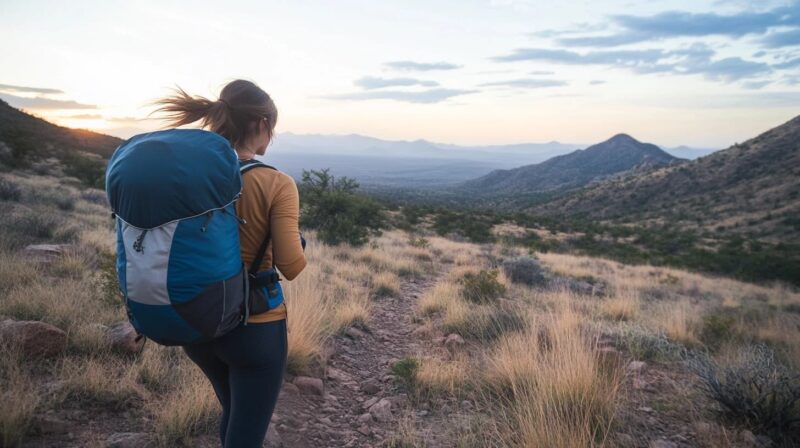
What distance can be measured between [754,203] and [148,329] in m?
50.1

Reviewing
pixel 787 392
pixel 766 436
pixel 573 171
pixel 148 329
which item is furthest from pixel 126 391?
pixel 573 171

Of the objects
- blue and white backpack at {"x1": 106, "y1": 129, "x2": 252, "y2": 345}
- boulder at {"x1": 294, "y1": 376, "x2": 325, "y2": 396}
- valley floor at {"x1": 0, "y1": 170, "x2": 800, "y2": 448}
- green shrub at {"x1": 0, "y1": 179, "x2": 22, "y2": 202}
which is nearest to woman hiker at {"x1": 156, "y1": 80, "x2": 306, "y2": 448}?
blue and white backpack at {"x1": 106, "y1": 129, "x2": 252, "y2": 345}

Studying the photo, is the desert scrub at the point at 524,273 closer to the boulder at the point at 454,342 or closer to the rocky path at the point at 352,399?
the boulder at the point at 454,342

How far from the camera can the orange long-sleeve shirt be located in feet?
5.73

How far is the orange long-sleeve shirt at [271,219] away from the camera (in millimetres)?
1745

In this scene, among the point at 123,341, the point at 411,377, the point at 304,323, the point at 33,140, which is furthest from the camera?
the point at 33,140

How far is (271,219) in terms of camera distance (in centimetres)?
177

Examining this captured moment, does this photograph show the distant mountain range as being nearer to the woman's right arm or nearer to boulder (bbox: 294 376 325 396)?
boulder (bbox: 294 376 325 396)

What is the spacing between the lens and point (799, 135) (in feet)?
161

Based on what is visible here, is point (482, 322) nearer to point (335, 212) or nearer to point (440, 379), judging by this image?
point (440, 379)

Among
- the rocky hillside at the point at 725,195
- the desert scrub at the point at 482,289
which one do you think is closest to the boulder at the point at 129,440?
the desert scrub at the point at 482,289

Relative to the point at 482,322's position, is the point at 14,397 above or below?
above

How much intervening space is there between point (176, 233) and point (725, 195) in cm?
5480

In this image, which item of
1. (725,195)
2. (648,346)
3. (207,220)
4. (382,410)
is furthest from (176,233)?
(725,195)
